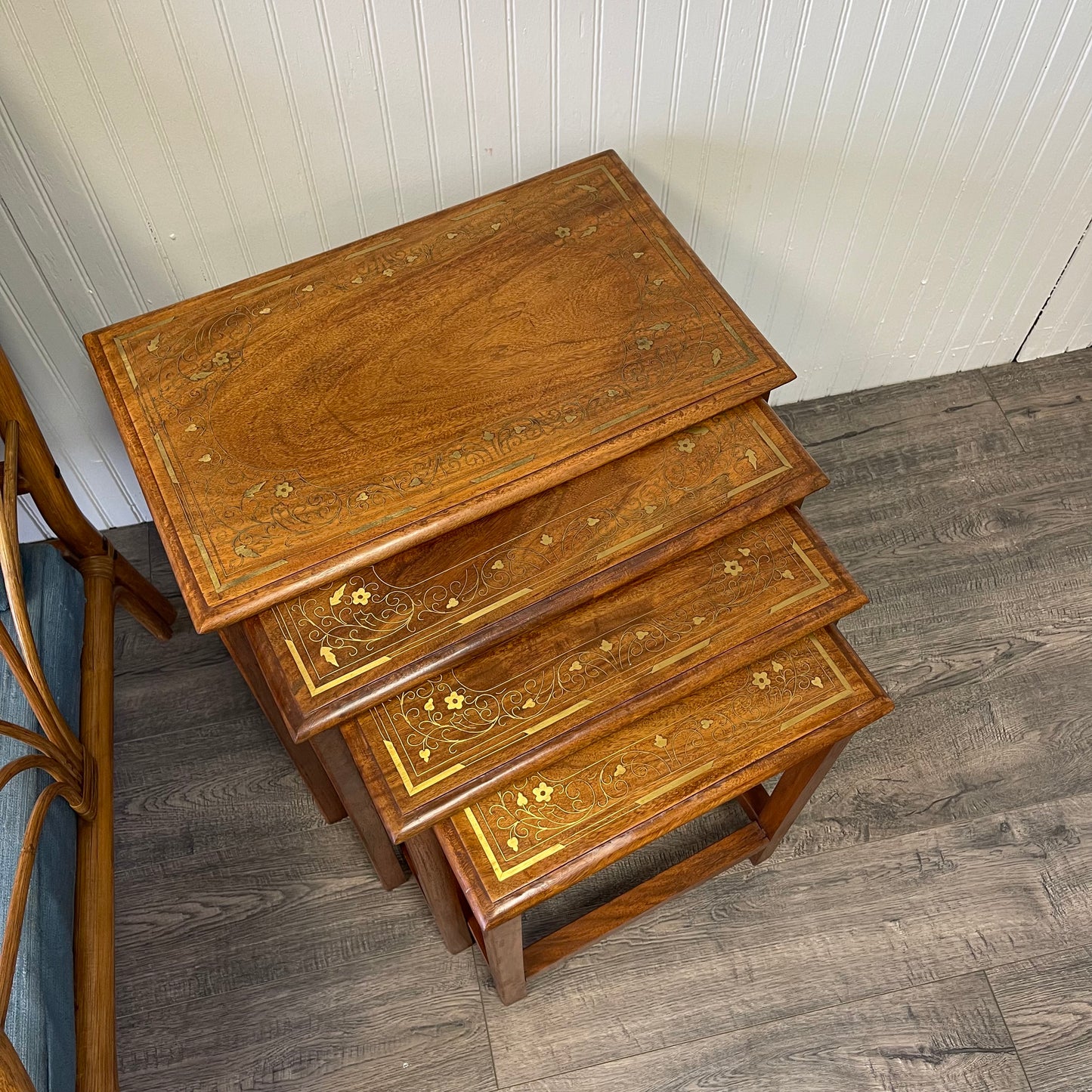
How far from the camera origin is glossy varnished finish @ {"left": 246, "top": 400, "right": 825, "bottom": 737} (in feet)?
3.11

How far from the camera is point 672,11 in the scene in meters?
1.17

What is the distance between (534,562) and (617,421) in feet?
0.56

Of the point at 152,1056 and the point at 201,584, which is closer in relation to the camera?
the point at 201,584

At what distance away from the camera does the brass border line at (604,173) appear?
48.1 inches

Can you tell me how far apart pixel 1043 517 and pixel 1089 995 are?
0.73m

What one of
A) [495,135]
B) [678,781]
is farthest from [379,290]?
[678,781]

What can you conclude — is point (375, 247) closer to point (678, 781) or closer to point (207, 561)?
point (207, 561)

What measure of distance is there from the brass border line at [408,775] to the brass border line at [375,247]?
56 centimetres

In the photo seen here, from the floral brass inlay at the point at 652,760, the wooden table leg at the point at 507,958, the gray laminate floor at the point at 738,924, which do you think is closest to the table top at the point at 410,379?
the floral brass inlay at the point at 652,760

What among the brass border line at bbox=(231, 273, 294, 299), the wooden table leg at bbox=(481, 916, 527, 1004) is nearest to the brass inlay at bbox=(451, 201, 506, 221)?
the brass border line at bbox=(231, 273, 294, 299)

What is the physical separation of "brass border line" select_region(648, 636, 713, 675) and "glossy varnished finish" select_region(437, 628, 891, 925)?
0.06m

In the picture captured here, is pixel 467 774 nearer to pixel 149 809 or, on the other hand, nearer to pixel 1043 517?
pixel 149 809

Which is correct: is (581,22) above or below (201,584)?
above

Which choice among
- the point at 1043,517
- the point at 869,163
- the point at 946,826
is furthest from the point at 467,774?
the point at 1043,517
